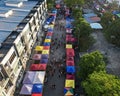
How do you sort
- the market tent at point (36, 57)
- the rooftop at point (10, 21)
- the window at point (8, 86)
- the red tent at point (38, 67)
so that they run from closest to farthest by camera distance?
the window at point (8, 86) → the rooftop at point (10, 21) → the red tent at point (38, 67) → the market tent at point (36, 57)

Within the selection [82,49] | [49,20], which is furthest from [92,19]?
[82,49]

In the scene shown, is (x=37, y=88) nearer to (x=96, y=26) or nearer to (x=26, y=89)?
(x=26, y=89)

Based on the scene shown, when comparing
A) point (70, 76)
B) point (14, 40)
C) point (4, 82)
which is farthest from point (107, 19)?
point (4, 82)

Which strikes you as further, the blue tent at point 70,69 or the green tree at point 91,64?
the blue tent at point 70,69

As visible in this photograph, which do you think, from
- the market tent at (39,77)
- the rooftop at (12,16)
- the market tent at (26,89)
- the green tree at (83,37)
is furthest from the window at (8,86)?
the green tree at (83,37)

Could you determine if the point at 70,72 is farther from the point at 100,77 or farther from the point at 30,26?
the point at 30,26

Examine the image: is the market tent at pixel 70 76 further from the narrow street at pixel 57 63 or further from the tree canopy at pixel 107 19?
the tree canopy at pixel 107 19

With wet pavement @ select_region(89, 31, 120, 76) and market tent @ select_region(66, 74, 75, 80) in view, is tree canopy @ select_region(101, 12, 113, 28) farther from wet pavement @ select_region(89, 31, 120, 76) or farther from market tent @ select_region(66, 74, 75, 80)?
market tent @ select_region(66, 74, 75, 80)

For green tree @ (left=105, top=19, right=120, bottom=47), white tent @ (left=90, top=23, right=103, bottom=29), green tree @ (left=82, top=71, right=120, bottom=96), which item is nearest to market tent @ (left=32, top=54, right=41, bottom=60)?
green tree @ (left=82, top=71, right=120, bottom=96)
